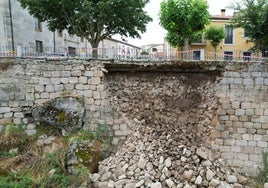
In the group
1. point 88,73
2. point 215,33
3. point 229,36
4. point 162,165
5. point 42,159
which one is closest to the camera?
point 162,165

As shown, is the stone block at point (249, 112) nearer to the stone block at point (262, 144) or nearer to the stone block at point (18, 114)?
the stone block at point (262, 144)

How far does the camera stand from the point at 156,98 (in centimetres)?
607

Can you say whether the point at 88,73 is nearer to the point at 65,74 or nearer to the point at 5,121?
the point at 65,74

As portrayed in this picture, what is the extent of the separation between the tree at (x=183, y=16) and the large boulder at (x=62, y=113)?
27.1ft

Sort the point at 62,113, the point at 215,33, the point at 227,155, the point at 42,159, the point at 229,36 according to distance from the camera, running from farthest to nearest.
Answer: the point at 229,36 < the point at 215,33 < the point at 62,113 < the point at 227,155 < the point at 42,159

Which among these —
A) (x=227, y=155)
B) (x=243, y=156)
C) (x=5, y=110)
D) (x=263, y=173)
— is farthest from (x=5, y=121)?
(x=263, y=173)

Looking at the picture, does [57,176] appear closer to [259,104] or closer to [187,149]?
[187,149]

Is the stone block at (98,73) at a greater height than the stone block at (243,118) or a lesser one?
greater

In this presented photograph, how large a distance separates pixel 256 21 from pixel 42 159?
11.7 metres

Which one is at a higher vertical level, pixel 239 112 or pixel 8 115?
pixel 239 112

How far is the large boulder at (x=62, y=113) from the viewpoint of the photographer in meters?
5.88

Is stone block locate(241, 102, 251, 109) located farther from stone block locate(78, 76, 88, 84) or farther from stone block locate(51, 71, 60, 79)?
stone block locate(51, 71, 60, 79)

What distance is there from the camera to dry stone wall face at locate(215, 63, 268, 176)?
554cm

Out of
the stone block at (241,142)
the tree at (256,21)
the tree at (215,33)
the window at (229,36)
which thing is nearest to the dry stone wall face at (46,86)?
the stone block at (241,142)
